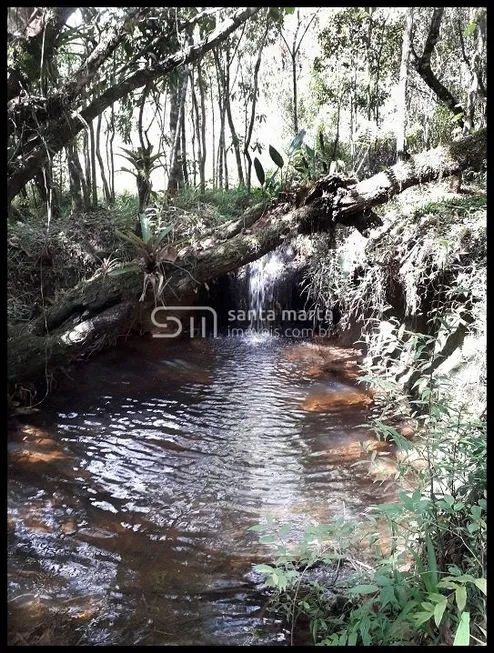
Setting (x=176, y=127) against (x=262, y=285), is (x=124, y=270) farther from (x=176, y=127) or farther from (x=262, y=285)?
(x=176, y=127)

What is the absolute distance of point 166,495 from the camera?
3.33 metres

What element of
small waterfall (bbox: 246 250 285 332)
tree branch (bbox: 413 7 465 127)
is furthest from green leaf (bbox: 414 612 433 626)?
tree branch (bbox: 413 7 465 127)

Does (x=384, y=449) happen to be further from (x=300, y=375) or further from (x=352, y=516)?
(x=300, y=375)

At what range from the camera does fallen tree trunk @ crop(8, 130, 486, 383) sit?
15.2 feet

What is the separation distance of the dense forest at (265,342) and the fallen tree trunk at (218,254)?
0.08 feet

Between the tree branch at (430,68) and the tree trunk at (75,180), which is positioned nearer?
the tree branch at (430,68)

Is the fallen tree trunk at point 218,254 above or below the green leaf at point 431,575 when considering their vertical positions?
above

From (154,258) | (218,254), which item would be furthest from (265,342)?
(154,258)

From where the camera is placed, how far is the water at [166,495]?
7.39ft

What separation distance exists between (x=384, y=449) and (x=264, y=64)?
15.4 m

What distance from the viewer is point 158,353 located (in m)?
6.88

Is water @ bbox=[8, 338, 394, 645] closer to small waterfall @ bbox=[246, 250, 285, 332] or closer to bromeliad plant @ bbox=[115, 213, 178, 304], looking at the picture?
bromeliad plant @ bbox=[115, 213, 178, 304]

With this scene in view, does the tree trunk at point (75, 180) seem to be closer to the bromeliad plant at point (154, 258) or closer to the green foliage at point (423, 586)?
the bromeliad plant at point (154, 258)

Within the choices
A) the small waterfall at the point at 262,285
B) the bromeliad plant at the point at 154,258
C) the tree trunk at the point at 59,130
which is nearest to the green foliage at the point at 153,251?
the bromeliad plant at the point at 154,258
